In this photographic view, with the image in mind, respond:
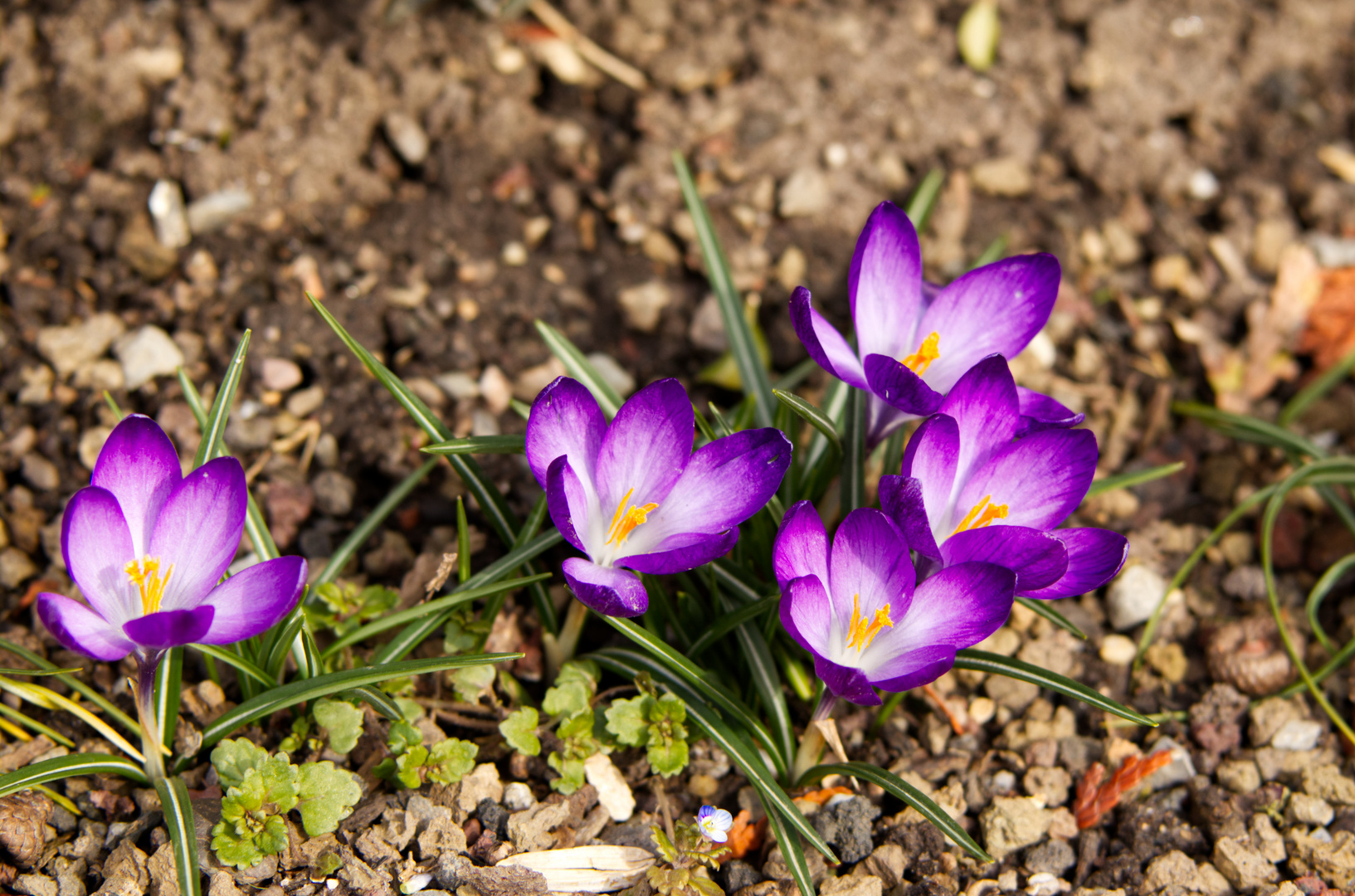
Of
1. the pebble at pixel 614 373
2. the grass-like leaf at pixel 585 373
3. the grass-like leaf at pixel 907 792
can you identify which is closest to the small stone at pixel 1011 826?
the grass-like leaf at pixel 907 792

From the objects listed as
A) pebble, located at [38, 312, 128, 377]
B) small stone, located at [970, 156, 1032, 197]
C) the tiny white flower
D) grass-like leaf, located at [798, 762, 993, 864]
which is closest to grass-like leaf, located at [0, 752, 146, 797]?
the tiny white flower

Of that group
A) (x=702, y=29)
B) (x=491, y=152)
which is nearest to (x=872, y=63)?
(x=702, y=29)

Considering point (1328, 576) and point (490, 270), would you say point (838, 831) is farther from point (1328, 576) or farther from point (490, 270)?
point (490, 270)

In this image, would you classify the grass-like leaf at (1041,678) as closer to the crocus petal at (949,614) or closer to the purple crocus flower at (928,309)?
the crocus petal at (949,614)

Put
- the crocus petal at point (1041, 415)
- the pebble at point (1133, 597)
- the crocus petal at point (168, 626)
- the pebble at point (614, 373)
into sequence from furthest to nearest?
the pebble at point (614, 373) < the pebble at point (1133, 597) < the crocus petal at point (1041, 415) < the crocus petal at point (168, 626)

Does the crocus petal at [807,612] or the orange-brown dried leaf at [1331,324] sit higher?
the crocus petal at [807,612]

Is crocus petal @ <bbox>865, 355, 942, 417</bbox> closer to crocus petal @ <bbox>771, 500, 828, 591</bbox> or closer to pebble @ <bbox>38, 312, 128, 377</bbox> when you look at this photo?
crocus petal @ <bbox>771, 500, 828, 591</bbox>

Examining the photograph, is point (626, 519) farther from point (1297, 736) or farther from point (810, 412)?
point (1297, 736)
